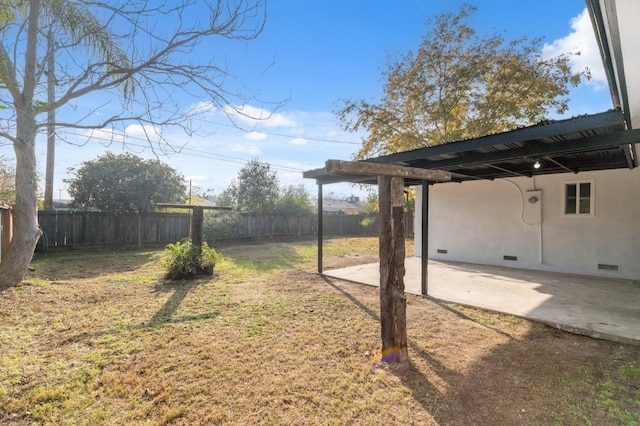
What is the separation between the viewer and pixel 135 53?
12.2 ft

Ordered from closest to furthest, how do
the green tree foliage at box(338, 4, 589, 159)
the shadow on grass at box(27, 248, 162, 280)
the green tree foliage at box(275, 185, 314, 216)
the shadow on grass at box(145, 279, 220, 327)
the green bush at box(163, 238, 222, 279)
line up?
the shadow on grass at box(145, 279, 220, 327), the green bush at box(163, 238, 222, 279), the shadow on grass at box(27, 248, 162, 280), the green tree foliage at box(338, 4, 589, 159), the green tree foliage at box(275, 185, 314, 216)

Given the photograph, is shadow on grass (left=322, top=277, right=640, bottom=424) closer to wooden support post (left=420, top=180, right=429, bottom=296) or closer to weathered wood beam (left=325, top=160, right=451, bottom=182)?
wooden support post (left=420, top=180, right=429, bottom=296)

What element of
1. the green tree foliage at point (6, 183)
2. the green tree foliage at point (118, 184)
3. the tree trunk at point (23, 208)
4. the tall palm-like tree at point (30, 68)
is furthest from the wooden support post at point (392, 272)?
the green tree foliage at point (6, 183)

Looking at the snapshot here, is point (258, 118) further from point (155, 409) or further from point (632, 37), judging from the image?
point (632, 37)

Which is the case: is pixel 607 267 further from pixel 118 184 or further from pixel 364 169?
pixel 118 184

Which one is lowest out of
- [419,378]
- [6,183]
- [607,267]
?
[419,378]

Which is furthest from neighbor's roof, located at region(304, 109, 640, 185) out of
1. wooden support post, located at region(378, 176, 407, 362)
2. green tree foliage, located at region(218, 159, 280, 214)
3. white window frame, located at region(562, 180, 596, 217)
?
green tree foliage, located at region(218, 159, 280, 214)

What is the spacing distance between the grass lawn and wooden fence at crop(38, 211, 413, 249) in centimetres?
555

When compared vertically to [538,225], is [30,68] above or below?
above

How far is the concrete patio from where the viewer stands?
344 centimetres

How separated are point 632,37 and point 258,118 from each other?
3.29 metres

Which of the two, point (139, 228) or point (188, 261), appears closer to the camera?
point (188, 261)

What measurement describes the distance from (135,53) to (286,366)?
4.09 meters

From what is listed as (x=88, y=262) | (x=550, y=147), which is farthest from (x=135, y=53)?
(x=88, y=262)
